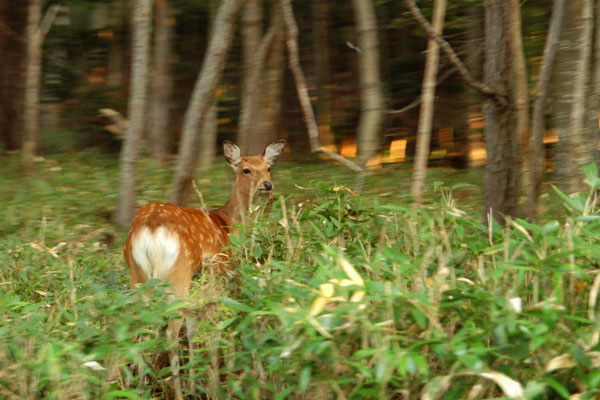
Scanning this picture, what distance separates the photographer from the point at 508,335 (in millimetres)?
2770

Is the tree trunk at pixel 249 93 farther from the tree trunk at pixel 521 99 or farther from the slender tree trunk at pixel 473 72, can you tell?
the tree trunk at pixel 521 99

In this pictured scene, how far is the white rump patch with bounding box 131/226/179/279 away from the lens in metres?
5.27

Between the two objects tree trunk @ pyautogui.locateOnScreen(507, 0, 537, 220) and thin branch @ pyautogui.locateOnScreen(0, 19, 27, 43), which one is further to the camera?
thin branch @ pyautogui.locateOnScreen(0, 19, 27, 43)

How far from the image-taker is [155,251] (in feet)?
17.3

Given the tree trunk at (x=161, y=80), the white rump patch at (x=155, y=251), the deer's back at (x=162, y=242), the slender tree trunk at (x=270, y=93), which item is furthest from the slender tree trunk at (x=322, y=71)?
the white rump patch at (x=155, y=251)

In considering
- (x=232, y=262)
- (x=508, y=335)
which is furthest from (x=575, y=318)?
(x=232, y=262)

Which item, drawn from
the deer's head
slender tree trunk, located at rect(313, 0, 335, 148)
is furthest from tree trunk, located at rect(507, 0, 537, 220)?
slender tree trunk, located at rect(313, 0, 335, 148)

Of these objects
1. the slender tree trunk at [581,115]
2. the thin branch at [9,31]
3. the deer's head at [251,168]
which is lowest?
the deer's head at [251,168]

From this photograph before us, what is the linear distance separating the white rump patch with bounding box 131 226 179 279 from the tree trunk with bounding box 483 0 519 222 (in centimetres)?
202

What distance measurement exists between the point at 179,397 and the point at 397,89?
12016mm

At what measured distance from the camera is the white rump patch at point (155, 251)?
5266 mm

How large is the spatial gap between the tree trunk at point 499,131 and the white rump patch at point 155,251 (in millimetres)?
2022

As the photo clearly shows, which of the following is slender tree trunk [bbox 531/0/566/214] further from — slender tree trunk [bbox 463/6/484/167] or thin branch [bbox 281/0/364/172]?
slender tree trunk [bbox 463/6/484/167]

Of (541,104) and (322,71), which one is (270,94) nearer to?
(322,71)
